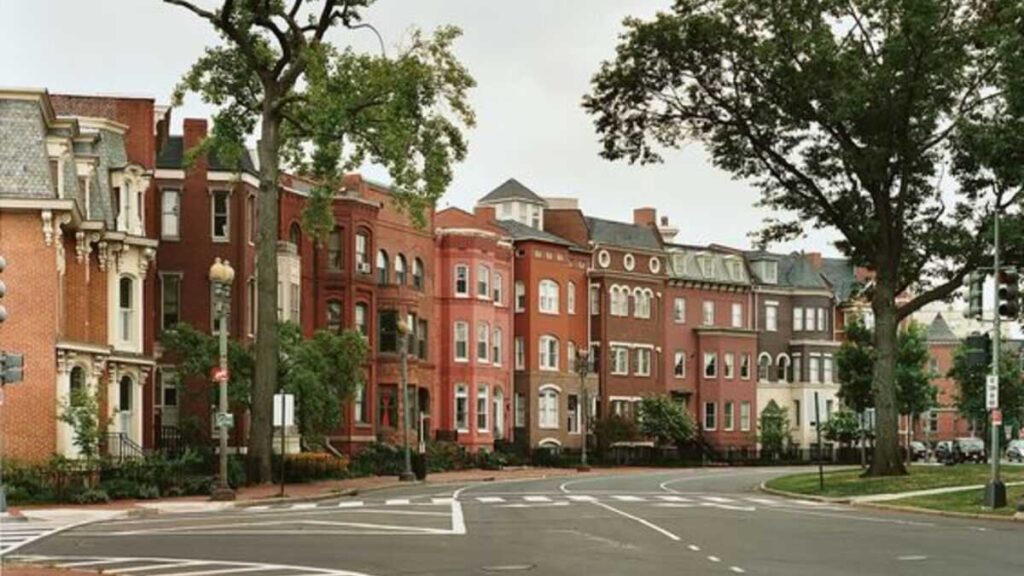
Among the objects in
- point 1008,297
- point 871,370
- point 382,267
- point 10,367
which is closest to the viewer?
point 10,367

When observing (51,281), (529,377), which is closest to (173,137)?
(51,281)

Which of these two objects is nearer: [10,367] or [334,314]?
[10,367]

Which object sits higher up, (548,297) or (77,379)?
(548,297)

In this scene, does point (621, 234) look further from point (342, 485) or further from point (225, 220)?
point (342, 485)

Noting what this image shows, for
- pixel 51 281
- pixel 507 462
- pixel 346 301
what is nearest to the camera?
pixel 51 281

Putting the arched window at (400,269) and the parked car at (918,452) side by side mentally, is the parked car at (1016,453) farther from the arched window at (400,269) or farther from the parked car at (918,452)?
the arched window at (400,269)

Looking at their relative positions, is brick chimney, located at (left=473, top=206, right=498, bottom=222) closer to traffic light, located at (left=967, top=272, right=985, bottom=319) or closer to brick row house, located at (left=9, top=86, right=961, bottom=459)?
brick row house, located at (left=9, top=86, right=961, bottom=459)

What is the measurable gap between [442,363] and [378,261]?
30.9 feet

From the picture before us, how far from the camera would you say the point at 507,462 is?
240ft

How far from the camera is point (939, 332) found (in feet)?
453

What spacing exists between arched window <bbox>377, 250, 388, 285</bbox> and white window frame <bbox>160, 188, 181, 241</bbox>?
14.1 m

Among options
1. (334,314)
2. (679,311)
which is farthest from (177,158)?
(679,311)

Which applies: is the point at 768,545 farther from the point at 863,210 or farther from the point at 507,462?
the point at 507,462

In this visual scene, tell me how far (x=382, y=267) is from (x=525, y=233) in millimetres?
15843
